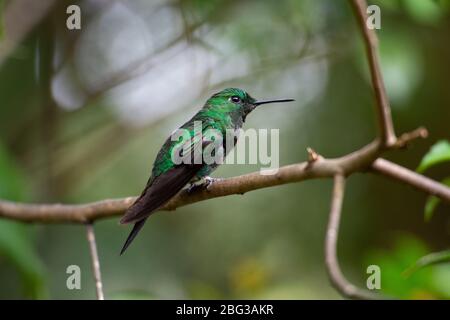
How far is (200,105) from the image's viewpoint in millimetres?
4883

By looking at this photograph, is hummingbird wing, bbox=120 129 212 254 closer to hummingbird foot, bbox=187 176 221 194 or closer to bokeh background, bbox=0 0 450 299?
hummingbird foot, bbox=187 176 221 194

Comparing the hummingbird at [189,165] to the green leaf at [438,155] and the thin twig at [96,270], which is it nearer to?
the thin twig at [96,270]

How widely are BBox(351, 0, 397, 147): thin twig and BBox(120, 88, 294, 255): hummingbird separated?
99cm

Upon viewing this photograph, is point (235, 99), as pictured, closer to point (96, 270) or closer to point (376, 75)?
point (96, 270)

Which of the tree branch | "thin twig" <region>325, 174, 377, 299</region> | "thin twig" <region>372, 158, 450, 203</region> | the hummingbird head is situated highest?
the hummingbird head

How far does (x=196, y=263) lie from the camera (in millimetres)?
6258

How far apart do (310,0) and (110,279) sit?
2.76 metres

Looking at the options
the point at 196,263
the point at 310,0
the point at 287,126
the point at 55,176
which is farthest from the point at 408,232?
the point at 55,176

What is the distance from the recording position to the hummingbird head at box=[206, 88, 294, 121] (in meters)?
3.44

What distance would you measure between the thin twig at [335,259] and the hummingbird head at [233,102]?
4.81 ft

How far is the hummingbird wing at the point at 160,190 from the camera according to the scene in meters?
2.49

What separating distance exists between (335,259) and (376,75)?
0.51 metres

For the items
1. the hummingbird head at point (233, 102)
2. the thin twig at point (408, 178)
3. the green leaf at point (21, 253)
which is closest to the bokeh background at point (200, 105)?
the green leaf at point (21, 253)

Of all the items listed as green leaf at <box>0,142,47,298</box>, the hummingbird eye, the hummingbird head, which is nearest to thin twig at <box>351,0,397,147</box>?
the hummingbird head
